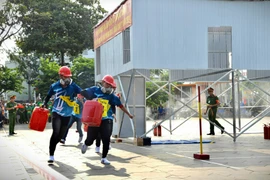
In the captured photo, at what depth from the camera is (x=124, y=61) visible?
604 inches

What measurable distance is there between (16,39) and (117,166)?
97.5 feet

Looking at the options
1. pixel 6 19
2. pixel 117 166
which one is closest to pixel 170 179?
pixel 117 166

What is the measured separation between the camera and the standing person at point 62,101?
379 inches

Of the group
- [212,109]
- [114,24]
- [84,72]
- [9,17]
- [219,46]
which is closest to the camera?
[219,46]

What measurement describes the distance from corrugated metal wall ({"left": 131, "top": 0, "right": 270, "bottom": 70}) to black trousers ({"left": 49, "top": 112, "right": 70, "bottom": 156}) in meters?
4.38

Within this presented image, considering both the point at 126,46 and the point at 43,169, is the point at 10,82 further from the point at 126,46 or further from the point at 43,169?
the point at 43,169

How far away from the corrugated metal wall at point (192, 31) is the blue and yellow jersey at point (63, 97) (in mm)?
4025

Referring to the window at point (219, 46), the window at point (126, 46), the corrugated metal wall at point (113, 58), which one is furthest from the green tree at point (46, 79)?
the window at point (219, 46)

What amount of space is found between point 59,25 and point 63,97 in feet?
99.8

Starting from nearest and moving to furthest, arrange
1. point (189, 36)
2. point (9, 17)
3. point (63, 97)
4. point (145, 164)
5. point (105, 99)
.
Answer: point (145, 164)
point (105, 99)
point (63, 97)
point (189, 36)
point (9, 17)

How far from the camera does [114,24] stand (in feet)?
51.6

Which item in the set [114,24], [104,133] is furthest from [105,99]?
[114,24]

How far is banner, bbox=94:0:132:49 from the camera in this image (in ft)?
46.5

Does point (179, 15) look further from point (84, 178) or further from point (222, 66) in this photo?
point (84, 178)
